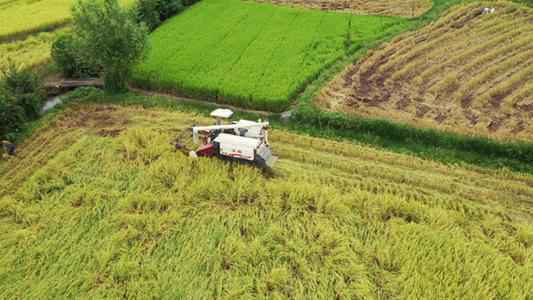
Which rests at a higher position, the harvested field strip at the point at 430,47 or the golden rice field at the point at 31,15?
the golden rice field at the point at 31,15

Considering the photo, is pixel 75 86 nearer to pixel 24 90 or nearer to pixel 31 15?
pixel 24 90

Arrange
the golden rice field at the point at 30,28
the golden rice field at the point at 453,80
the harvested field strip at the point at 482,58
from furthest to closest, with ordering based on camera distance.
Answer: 1. the golden rice field at the point at 30,28
2. the harvested field strip at the point at 482,58
3. the golden rice field at the point at 453,80

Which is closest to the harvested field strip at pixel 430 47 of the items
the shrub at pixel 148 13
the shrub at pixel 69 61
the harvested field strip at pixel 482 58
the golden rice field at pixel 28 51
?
the harvested field strip at pixel 482 58

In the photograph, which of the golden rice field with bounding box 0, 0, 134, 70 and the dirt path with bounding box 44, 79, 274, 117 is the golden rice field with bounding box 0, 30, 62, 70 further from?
the dirt path with bounding box 44, 79, 274, 117

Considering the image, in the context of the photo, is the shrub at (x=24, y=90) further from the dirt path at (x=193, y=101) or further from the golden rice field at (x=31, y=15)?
the golden rice field at (x=31, y=15)

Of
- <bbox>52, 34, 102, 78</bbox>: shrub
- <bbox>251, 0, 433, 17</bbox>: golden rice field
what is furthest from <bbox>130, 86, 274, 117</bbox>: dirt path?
<bbox>251, 0, 433, 17</bbox>: golden rice field

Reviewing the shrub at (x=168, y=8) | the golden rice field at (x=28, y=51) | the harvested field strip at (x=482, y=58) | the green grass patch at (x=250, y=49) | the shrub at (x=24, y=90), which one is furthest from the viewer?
the shrub at (x=168, y=8)
